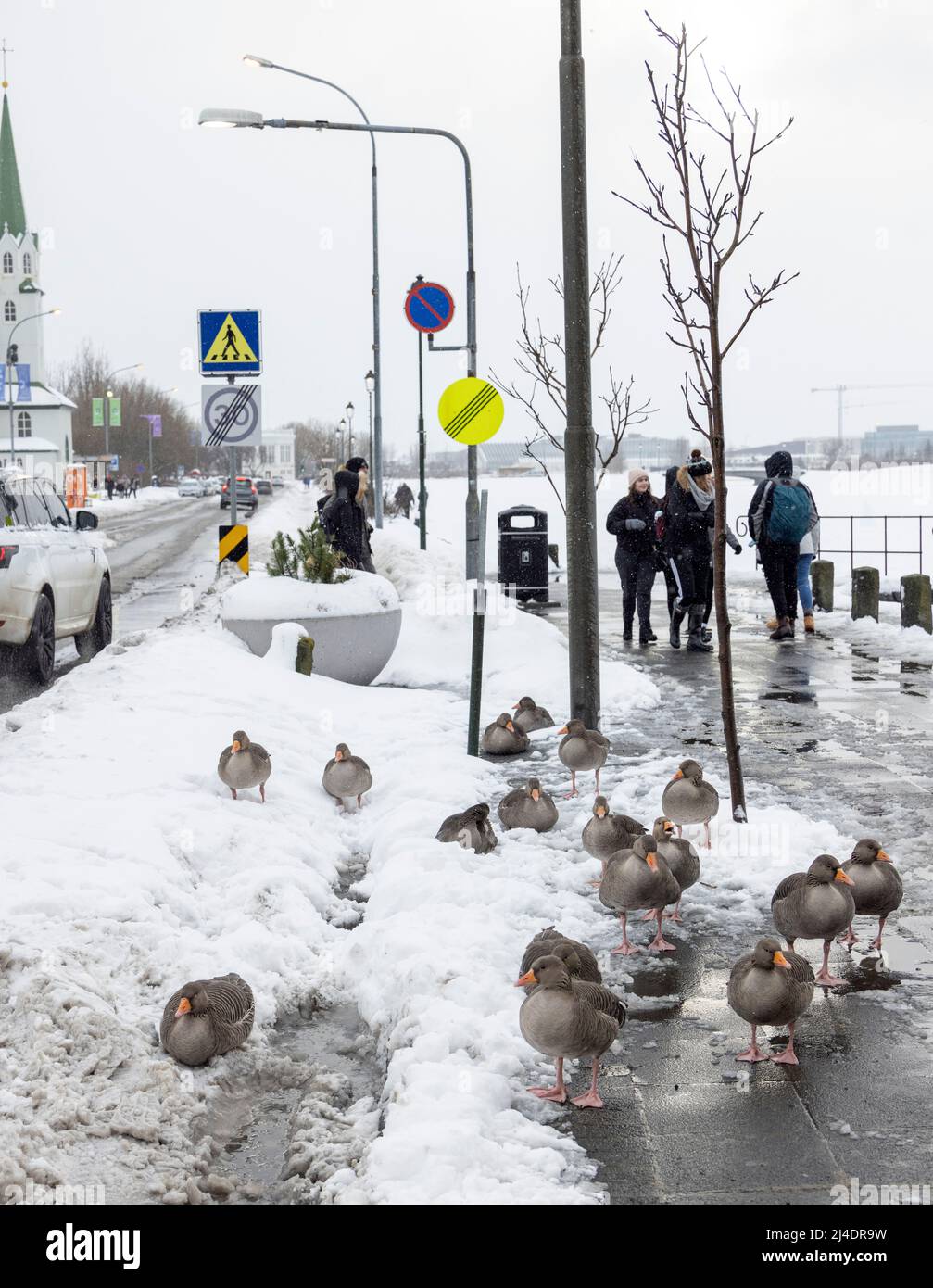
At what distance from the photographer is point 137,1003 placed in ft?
15.1

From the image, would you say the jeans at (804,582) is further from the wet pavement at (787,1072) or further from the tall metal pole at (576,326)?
the wet pavement at (787,1072)

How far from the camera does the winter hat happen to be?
13633 millimetres

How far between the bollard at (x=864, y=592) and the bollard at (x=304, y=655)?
26.1 feet

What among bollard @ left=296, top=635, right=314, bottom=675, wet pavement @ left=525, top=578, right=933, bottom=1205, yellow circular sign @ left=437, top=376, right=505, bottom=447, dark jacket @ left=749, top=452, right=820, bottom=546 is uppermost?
yellow circular sign @ left=437, top=376, right=505, bottom=447

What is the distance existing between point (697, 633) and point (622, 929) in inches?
359

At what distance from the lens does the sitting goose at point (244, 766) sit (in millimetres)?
7035

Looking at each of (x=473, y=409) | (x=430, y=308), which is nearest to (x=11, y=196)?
(x=430, y=308)

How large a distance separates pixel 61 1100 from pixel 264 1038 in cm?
89

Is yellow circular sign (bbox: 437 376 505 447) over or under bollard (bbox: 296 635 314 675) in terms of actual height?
over

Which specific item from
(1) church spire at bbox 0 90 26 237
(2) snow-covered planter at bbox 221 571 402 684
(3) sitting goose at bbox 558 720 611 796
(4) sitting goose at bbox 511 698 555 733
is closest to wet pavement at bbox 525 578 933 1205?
(3) sitting goose at bbox 558 720 611 796

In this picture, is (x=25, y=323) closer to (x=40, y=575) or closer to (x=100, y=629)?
(x=100, y=629)

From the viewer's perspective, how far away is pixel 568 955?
435cm

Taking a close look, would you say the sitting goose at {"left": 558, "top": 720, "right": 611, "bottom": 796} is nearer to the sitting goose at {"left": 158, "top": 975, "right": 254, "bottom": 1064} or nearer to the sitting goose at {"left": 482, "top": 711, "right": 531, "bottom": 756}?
the sitting goose at {"left": 482, "top": 711, "right": 531, "bottom": 756}

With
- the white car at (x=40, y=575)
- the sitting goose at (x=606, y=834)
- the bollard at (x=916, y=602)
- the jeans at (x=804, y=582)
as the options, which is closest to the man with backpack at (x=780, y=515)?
the jeans at (x=804, y=582)
